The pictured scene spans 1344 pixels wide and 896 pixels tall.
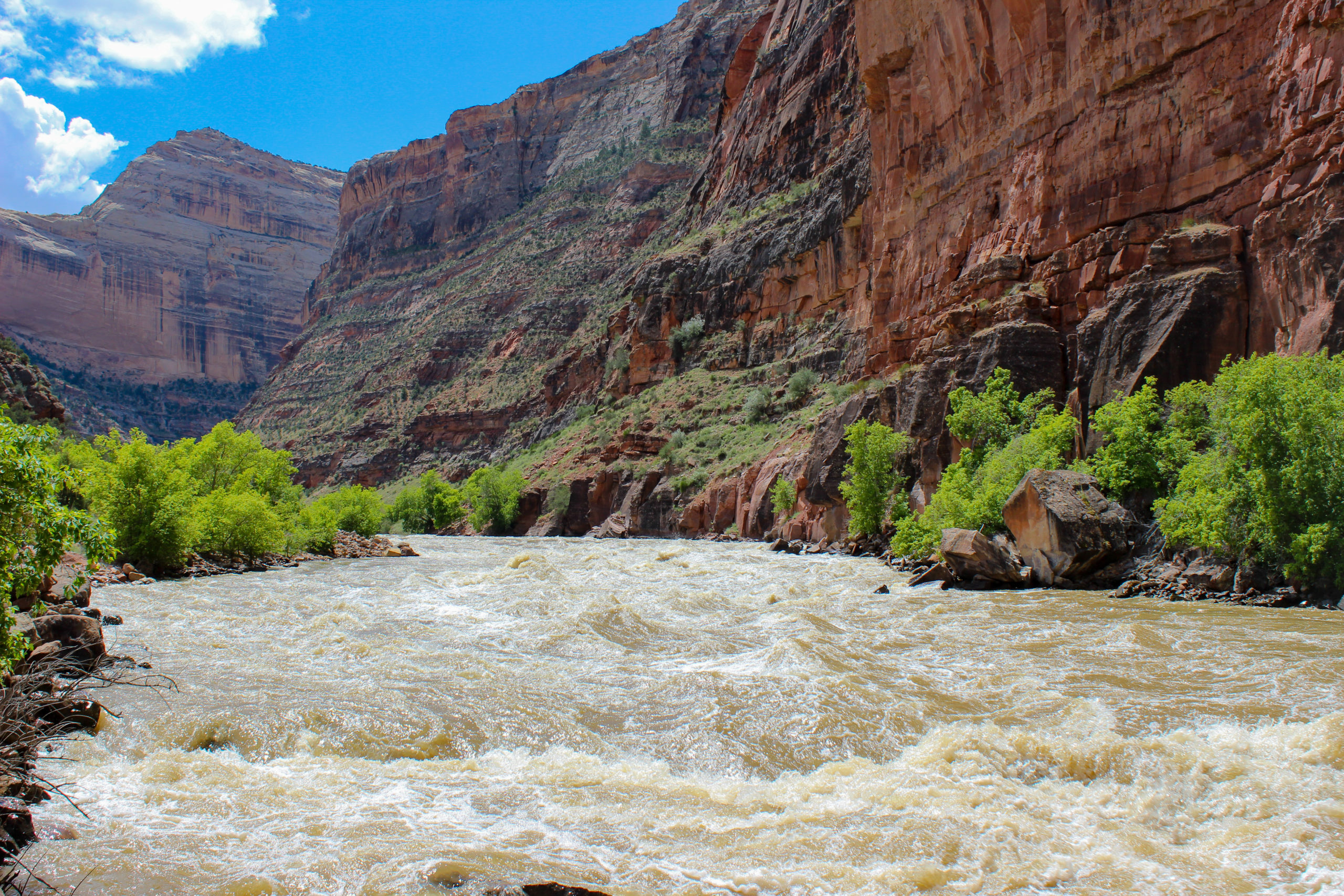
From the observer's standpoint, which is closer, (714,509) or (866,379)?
(866,379)

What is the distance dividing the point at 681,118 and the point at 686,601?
10093cm

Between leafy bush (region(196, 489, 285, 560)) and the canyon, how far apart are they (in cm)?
2176

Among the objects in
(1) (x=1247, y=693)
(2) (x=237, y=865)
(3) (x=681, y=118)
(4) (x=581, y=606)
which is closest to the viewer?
(2) (x=237, y=865)

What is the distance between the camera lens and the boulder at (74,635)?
26.9 ft

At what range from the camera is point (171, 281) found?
535 feet

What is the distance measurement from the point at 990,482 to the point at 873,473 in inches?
310

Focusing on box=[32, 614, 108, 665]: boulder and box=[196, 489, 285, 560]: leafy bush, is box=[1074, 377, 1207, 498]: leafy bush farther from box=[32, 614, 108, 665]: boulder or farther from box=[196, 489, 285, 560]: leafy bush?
box=[196, 489, 285, 560]: leafy bush

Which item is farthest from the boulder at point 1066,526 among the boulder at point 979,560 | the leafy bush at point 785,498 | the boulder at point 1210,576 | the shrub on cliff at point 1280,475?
the leafy bush at point 785,498

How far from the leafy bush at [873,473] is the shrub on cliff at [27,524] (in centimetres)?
2619

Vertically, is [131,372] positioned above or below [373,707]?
above

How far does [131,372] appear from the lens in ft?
475

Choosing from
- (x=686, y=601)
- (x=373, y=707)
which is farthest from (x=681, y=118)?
(x=373, y=707)

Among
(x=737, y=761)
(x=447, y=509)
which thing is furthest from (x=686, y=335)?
(x=737, y=761)

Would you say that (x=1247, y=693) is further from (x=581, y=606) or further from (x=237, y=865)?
(x=581, y=606)
